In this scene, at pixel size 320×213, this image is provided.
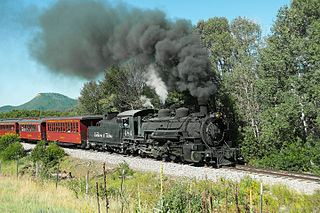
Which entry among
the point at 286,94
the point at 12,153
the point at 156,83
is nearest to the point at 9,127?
the point at 12,153

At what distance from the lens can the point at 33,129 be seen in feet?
83.4

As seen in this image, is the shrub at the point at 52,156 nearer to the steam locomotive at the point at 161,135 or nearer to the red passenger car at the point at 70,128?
the steam locomotive at the point at 161,135

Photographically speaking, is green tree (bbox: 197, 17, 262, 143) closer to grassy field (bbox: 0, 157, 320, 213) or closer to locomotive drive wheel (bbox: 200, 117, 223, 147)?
locomotive drive wheel (bbox: 200, 117, 223, 147)

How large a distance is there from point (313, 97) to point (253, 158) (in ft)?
14.7

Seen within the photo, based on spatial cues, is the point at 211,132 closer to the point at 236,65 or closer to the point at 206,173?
the point at 206,173

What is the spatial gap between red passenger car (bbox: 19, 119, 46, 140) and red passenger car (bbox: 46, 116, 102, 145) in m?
1.18

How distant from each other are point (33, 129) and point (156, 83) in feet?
43.9

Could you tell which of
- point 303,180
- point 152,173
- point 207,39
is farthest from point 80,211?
point 207,39

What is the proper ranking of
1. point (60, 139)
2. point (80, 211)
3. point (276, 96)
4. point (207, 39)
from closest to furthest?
point (80, 211), point (276, 96), point (60, 139), point (207, 39)

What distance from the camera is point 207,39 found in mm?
32844

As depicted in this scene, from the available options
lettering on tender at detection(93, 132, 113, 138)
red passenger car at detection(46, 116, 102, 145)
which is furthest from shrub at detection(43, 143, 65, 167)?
red passenger car at detection(46, 116, 102, 145)

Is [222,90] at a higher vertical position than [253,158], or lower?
higher

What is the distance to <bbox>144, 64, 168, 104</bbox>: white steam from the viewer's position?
74.8ft

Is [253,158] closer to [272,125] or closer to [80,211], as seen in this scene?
[272,125]
